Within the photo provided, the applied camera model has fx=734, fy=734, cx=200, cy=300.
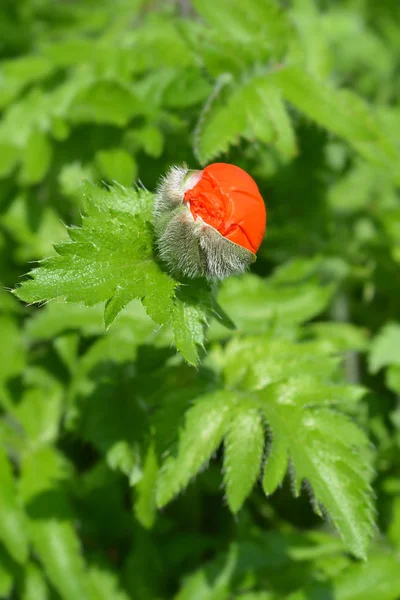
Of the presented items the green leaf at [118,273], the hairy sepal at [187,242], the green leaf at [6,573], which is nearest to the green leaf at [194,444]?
the green leaf at [118,273]

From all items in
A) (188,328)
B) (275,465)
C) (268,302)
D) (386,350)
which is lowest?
(386,350)

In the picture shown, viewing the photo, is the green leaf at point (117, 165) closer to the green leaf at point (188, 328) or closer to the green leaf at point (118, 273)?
the green leaf at point (118, 273)

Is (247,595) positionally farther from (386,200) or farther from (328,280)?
(386,200)

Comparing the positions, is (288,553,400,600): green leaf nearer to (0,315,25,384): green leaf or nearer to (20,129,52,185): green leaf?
(0,315,25,384): green leaf

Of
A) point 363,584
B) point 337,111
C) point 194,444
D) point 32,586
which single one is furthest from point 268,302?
point 32,586

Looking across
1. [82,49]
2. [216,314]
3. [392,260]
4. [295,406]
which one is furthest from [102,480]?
[82,49]

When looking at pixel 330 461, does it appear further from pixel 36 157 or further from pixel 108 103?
pixel 36 157
